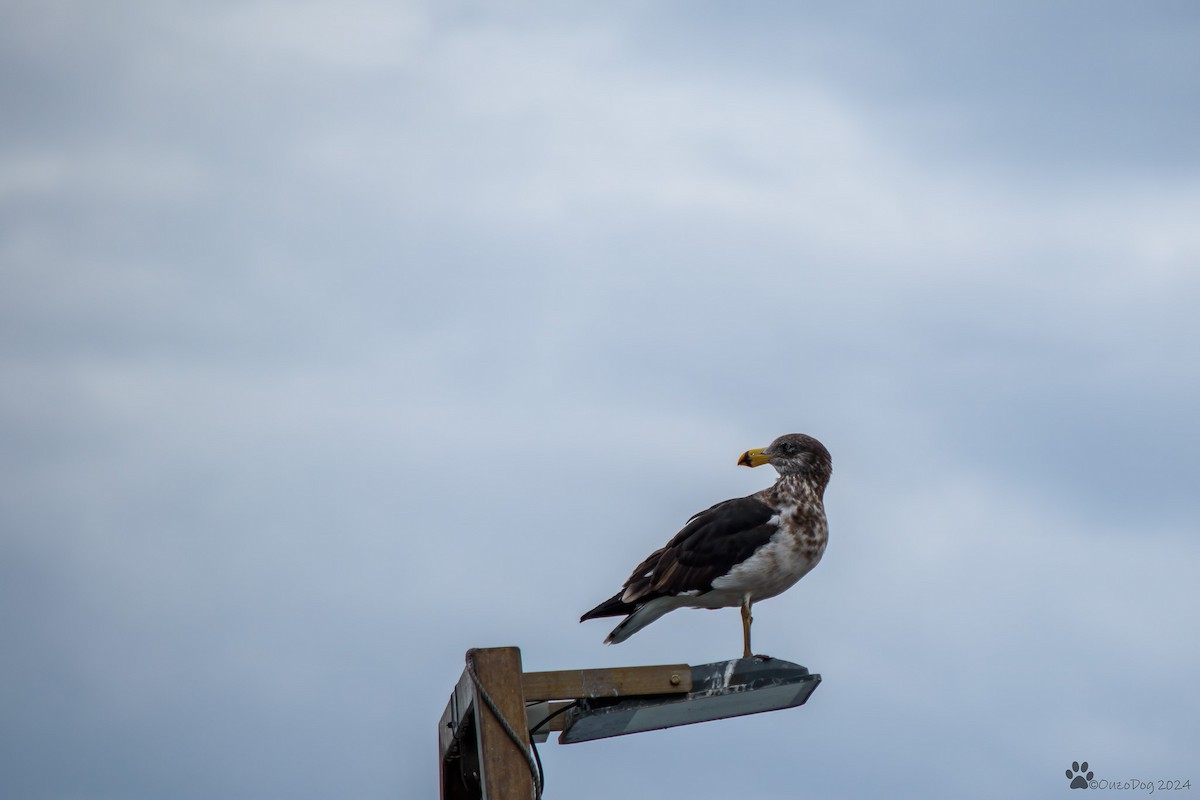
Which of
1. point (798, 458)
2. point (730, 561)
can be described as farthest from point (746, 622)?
point (798, 458)

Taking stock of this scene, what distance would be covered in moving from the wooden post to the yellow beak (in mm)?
4334

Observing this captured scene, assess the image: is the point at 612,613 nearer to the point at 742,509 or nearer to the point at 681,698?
the point at 742,509

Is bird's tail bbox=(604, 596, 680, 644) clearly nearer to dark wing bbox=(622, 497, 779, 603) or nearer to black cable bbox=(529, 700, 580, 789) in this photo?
dark wing bbox=(622, 497, 779, 603)

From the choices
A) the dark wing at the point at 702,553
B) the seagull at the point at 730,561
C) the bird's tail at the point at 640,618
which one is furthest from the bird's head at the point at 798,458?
the bird's tail at the point at 640,618

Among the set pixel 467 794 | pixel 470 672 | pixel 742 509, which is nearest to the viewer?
pixel 470 672

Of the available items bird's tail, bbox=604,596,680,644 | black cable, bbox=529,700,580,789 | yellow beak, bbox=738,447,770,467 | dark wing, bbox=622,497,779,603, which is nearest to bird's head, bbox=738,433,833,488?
yellow beak, bbox=738,447,770,467

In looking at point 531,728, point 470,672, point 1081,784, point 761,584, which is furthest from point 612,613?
point 1081,784

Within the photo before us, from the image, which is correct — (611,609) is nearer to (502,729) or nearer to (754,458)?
(754,458)

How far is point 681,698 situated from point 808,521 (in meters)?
2.96

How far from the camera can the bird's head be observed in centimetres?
948

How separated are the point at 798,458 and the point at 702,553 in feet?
4.89

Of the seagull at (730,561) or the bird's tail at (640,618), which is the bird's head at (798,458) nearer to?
the seagull at (730,561)

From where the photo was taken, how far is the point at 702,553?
8477 millimetres

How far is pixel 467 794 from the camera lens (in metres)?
6.82
